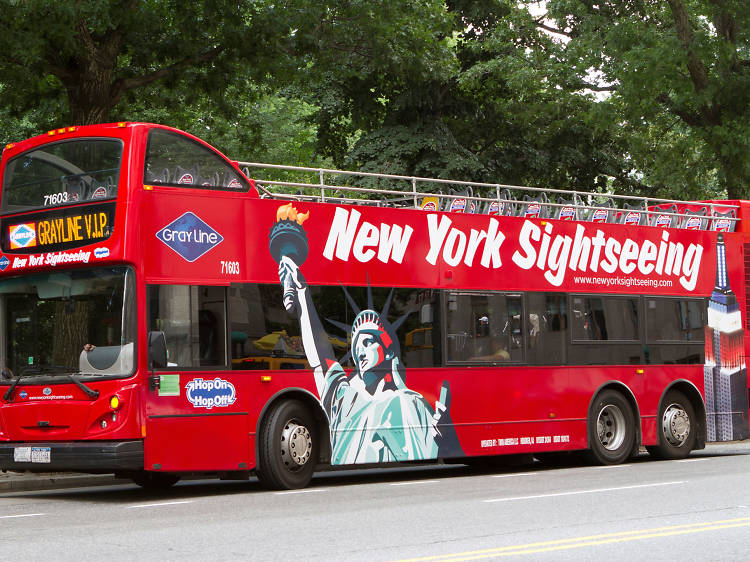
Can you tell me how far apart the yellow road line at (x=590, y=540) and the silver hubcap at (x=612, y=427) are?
799 cm

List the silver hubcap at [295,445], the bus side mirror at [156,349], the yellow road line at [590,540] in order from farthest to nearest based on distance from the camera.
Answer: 1. the silver hubcap at [295,445]
2. the bus side mirror at [156,349]
3. the yellow road line at [590,540]

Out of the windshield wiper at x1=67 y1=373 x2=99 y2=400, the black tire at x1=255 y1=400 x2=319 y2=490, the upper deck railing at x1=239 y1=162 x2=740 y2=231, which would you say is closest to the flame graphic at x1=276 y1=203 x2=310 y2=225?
the upper deck railing at x1=239 y1=162 x2=740 y2=231

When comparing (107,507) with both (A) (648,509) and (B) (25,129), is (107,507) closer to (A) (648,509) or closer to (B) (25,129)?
(A) (648,509)

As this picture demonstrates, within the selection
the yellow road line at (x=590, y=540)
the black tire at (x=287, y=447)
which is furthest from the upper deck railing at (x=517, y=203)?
the yellow road line at (x=590, y=540)

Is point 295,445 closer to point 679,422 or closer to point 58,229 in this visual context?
point 58,229

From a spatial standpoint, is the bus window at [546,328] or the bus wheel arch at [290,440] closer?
the bus wheel arch at [290,440]

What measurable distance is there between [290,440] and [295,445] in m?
0.10

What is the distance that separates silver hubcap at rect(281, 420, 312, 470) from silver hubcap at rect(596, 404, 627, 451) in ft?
18.2

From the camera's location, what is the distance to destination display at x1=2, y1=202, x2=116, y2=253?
13.3m

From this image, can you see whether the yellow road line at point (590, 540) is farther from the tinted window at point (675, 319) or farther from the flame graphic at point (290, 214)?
the tinted window at point (675, 319)

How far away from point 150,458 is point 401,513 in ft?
10.4

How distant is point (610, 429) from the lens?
18484 millimetres

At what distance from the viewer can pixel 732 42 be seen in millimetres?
26578

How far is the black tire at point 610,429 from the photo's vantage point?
59.5ft
